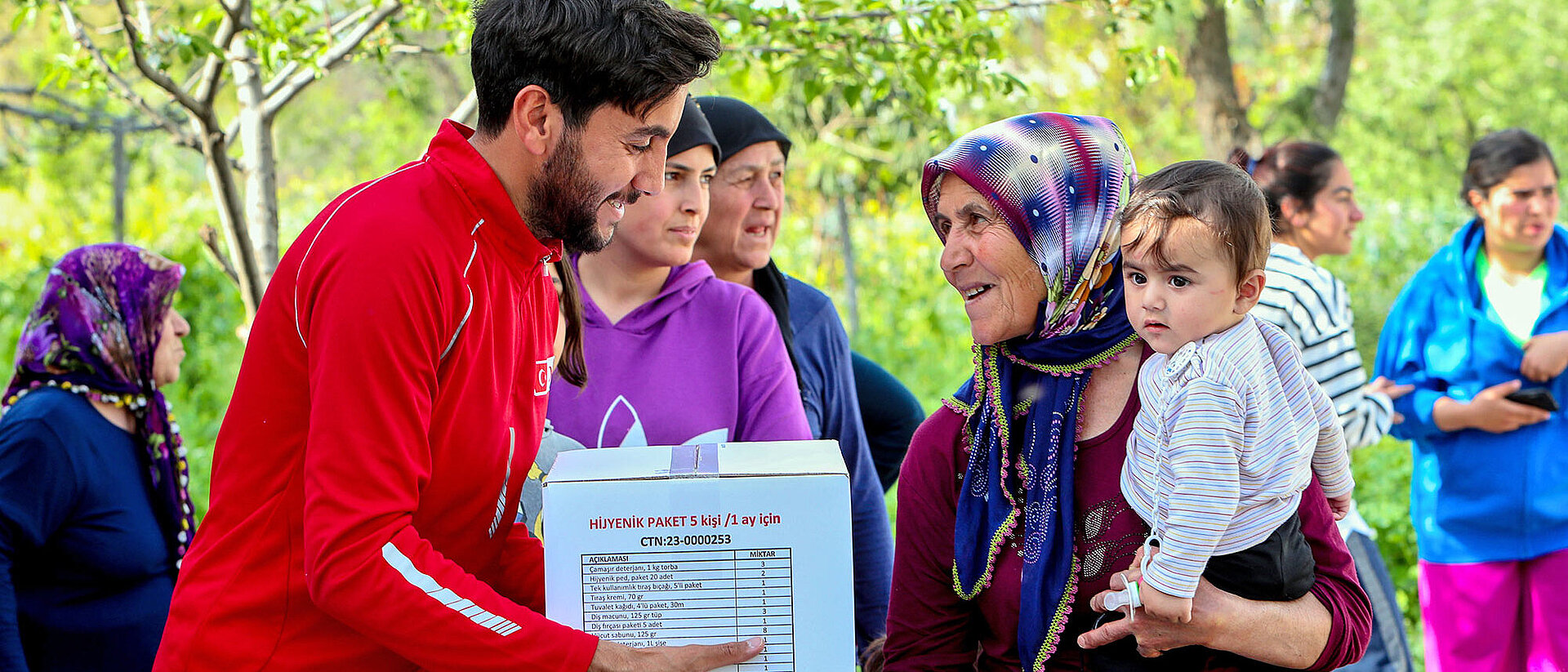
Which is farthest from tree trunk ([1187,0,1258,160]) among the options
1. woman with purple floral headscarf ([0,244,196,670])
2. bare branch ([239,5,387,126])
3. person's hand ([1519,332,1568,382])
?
woman with purple floral headscarf ([0,244,196,670])

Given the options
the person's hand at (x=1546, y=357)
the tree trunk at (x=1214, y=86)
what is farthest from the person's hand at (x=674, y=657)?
the tree trunk at (x=1214, y=86)

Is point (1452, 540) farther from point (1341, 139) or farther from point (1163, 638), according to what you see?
point (1341, 139)

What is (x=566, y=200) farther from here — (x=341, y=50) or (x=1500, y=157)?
(x=1500, y=157)

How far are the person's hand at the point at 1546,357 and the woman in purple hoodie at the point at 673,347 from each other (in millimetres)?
2764

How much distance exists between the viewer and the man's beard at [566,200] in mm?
1832

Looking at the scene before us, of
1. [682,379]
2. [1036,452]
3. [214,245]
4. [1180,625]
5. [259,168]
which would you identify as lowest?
[1180,625]

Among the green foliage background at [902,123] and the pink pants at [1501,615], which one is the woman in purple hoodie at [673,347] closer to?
the green foliage background at [902,123]

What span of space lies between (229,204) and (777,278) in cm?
162

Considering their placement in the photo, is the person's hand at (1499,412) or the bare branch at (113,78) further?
the person's hand at (1499,412)

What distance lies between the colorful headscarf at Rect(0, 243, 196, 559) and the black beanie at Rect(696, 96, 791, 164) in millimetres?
1661

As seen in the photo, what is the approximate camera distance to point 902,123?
714 centimetres

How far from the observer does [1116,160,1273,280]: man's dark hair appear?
1.85 m

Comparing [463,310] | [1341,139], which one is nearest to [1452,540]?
[463,310]

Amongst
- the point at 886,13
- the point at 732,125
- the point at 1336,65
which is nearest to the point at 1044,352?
the point at 732,125
